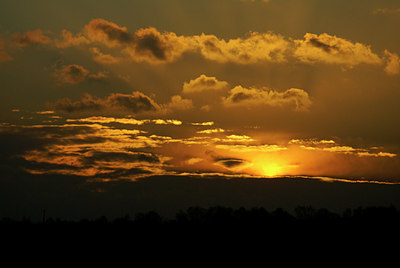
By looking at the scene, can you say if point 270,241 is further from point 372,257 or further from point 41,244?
point 41,244

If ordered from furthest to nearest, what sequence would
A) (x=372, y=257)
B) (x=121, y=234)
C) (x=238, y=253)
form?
(x=121, y=234), (x=238, y=253), (x=372, y=257)

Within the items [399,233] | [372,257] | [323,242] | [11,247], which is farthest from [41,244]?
[399,233]

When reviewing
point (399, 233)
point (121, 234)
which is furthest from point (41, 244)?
point (399, 233)

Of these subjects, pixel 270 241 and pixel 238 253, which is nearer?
→ pixel 238 253

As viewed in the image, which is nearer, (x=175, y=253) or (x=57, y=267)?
(x=57, y=267)

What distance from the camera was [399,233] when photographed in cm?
11412

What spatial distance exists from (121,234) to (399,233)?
62.3 metres

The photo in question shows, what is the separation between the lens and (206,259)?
91.1 meters

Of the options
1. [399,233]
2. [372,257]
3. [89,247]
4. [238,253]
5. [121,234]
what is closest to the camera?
[372,257]

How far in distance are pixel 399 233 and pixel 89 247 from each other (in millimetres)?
64237

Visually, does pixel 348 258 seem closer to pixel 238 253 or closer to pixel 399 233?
pixel 238 253

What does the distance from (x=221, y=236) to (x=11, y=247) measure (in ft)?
143

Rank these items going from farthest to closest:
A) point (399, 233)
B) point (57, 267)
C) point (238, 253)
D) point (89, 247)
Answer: point (399, 233)
point (89, 247)
point (238, 253)
point (57, 267)

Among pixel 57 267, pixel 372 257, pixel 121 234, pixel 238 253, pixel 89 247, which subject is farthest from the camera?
pixel 121 234
